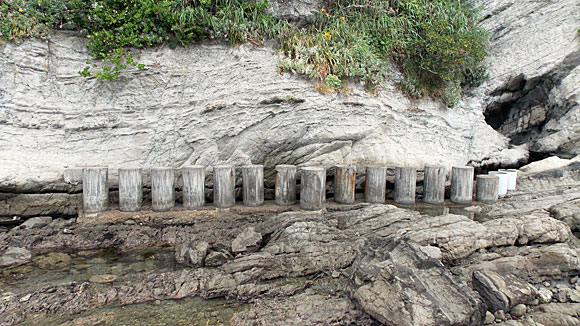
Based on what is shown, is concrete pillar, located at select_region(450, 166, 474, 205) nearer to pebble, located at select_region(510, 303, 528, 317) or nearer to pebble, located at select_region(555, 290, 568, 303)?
pebble, located at select_region(555, 290, 568, 303)

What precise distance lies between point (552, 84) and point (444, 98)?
9.97ft

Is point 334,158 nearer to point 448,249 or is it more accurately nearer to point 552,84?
point 448,249

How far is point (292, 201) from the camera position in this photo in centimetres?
601

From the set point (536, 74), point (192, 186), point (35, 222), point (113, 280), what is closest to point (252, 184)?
point (192, 186)

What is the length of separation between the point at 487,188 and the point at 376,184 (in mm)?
2400

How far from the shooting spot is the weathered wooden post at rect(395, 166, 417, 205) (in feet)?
20.7

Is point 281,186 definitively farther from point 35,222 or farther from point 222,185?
point 35,222

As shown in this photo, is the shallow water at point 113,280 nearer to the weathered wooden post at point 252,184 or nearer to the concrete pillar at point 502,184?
the weathered wooden post at point 252,184

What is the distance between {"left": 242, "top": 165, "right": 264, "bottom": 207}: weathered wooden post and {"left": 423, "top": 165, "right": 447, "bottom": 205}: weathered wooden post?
351 centimetres

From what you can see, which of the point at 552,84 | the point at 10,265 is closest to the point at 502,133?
the point at 552,84

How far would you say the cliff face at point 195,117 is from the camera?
5.71m

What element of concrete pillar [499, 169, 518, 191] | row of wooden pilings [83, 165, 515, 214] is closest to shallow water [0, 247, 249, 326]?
row of wooden pilings [83, 165, 515, 214]

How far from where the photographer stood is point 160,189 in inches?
219

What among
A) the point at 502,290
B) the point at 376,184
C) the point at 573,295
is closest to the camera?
the point at 502,290
